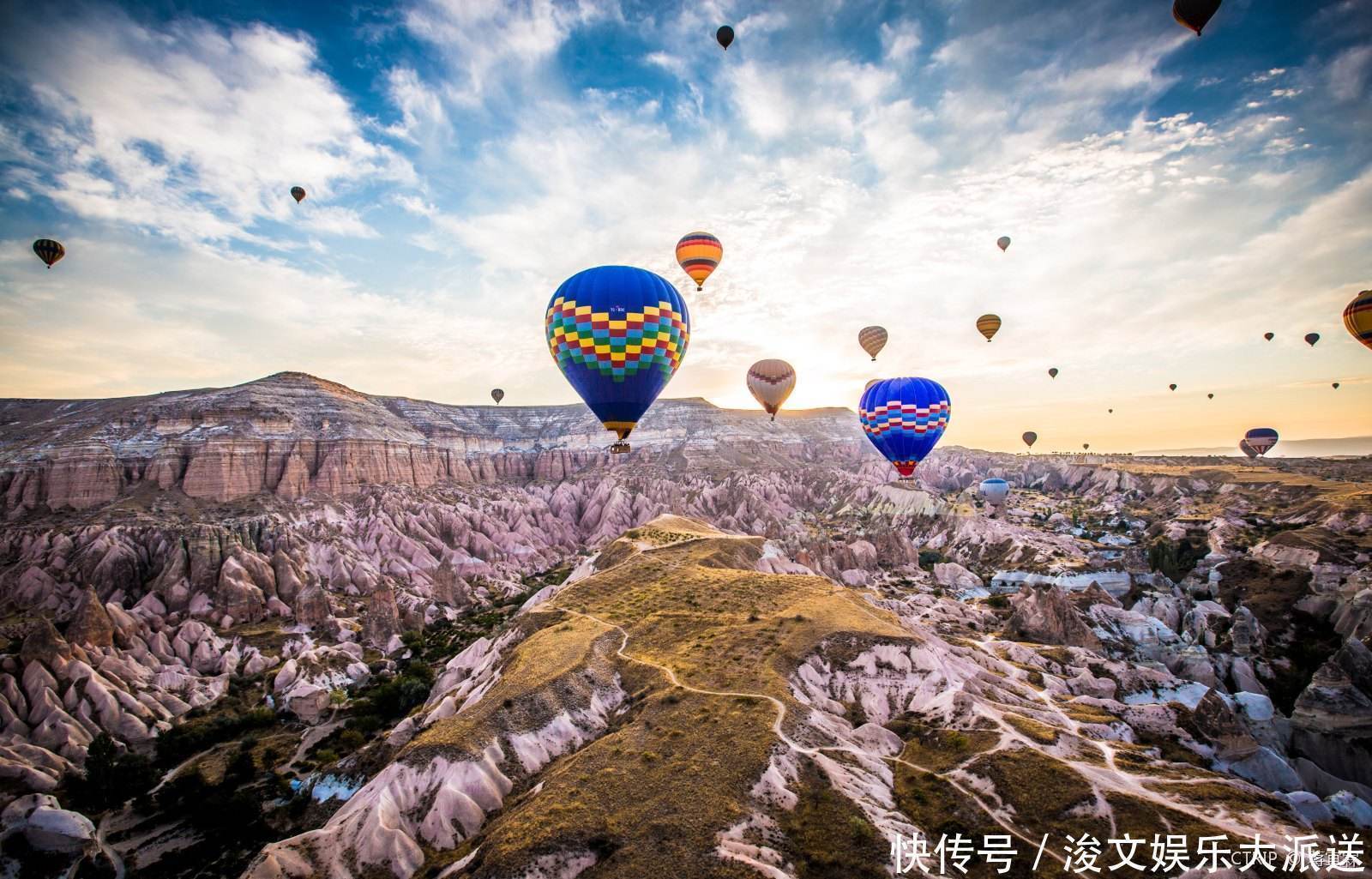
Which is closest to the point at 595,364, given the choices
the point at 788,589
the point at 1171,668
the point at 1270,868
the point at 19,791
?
the point at 788,589

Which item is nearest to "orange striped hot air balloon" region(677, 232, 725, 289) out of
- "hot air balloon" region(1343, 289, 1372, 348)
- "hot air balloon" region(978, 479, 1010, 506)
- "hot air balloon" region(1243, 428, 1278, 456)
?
"hot air balloon" region(1343, 289, 1372, 348)

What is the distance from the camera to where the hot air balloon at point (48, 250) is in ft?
144

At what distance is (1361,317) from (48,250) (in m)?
94.7

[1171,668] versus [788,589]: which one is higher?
[788,589]

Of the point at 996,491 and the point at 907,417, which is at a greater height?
the point at 907,417

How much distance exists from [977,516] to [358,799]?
2999 inches

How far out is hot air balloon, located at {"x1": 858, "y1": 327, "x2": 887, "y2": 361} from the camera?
181ft

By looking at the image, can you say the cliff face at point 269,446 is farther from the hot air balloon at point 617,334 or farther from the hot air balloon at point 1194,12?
the hot air balloon at point 1194,12

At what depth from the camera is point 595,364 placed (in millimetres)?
30266

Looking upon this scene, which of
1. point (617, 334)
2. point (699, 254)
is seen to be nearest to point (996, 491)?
point (699, 254)

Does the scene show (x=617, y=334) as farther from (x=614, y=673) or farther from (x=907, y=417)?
(x=907, y=417)

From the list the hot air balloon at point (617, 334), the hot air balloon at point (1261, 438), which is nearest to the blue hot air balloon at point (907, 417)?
the hot air balloon at point (617, 334)

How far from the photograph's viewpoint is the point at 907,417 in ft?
144

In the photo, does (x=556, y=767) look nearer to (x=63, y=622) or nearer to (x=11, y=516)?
(x=63, y=622)
